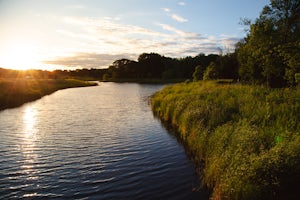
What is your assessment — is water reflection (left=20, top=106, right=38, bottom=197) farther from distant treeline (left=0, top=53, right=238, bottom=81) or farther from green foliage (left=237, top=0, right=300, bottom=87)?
distant treeline (left=0, top=53, right=238, bottom=81)

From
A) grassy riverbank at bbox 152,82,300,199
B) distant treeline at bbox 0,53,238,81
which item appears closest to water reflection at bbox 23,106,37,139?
grassy riverbank at bbox 152,82,300,199

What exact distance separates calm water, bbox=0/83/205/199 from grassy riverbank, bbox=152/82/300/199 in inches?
46.9

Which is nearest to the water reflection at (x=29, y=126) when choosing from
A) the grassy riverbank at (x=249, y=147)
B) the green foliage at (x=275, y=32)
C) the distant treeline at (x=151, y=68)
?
the grassy riverbank at (x=249, y=147)

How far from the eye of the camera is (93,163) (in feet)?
43.8

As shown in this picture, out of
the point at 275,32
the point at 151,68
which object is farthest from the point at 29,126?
the point at 151,68

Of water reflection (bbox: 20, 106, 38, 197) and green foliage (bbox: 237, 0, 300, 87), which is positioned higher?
green foliage (bbox: 237, 0, 300, 87)

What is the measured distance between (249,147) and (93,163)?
761 cm

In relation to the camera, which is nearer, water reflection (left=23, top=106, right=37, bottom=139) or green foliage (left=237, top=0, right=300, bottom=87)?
water reflection (left=23, top=106, right=37, bottom=139)

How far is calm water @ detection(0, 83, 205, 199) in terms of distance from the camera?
10.3 meters

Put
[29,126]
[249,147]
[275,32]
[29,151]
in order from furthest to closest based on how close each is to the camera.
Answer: [275,32] → [29,126] → [29,151] → [249,147]

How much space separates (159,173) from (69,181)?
3909 mm

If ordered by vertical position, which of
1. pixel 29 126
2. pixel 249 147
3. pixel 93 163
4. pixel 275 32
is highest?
pixel 275 32

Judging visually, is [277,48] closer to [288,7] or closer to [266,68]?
[266,68]

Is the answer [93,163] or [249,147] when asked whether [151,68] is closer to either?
[93,163]
